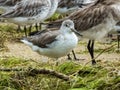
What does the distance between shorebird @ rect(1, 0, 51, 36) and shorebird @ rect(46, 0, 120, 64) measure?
9.79ft

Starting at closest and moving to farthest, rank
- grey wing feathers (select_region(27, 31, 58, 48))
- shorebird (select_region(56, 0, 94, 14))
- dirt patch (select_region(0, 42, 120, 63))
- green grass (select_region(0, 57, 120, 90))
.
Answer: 1. green grass (select_region(0, 57, 120, 90))
2. grey wing feathers (select_region(27, 31, 58, 48))
3. dirt patch (select_region(0, 42, 120, 63))
4. shorebird (select_region(56, 0, 94, 14))

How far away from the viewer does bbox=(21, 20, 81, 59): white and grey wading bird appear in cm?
913

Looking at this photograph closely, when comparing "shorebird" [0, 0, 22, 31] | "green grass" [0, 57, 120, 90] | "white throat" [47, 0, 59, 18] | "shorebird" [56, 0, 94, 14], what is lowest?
"shorebird" [56, 0, 94, 14]

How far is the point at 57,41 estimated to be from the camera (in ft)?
30.2

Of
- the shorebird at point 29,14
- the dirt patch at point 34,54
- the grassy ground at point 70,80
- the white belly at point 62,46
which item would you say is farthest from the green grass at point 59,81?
the shorebird at point 29,14

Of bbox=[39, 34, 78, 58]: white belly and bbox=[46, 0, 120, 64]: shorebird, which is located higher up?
bbox=[46, 0, 120, 64]: shorebird

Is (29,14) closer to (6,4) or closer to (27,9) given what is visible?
(27,9)

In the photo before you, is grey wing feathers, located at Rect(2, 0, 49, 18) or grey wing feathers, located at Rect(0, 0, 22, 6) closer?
grey wing feathers, located at Rect(2, 0, 49, 18)

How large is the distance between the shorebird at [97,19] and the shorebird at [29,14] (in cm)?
298

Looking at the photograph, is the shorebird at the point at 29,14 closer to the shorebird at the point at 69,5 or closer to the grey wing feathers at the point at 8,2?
the grey wing feathers at the point at 8,2

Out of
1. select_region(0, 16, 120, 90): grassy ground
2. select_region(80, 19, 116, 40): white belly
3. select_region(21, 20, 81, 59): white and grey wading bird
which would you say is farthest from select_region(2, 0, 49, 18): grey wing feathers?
select_region(0, 16, 120, 90): grassy ground

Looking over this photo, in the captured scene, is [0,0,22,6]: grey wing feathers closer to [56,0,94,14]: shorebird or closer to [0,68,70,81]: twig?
[56,0,94,14]: shorebird

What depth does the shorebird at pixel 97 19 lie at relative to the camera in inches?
378

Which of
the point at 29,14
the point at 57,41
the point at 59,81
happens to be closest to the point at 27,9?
the point at 29,14
